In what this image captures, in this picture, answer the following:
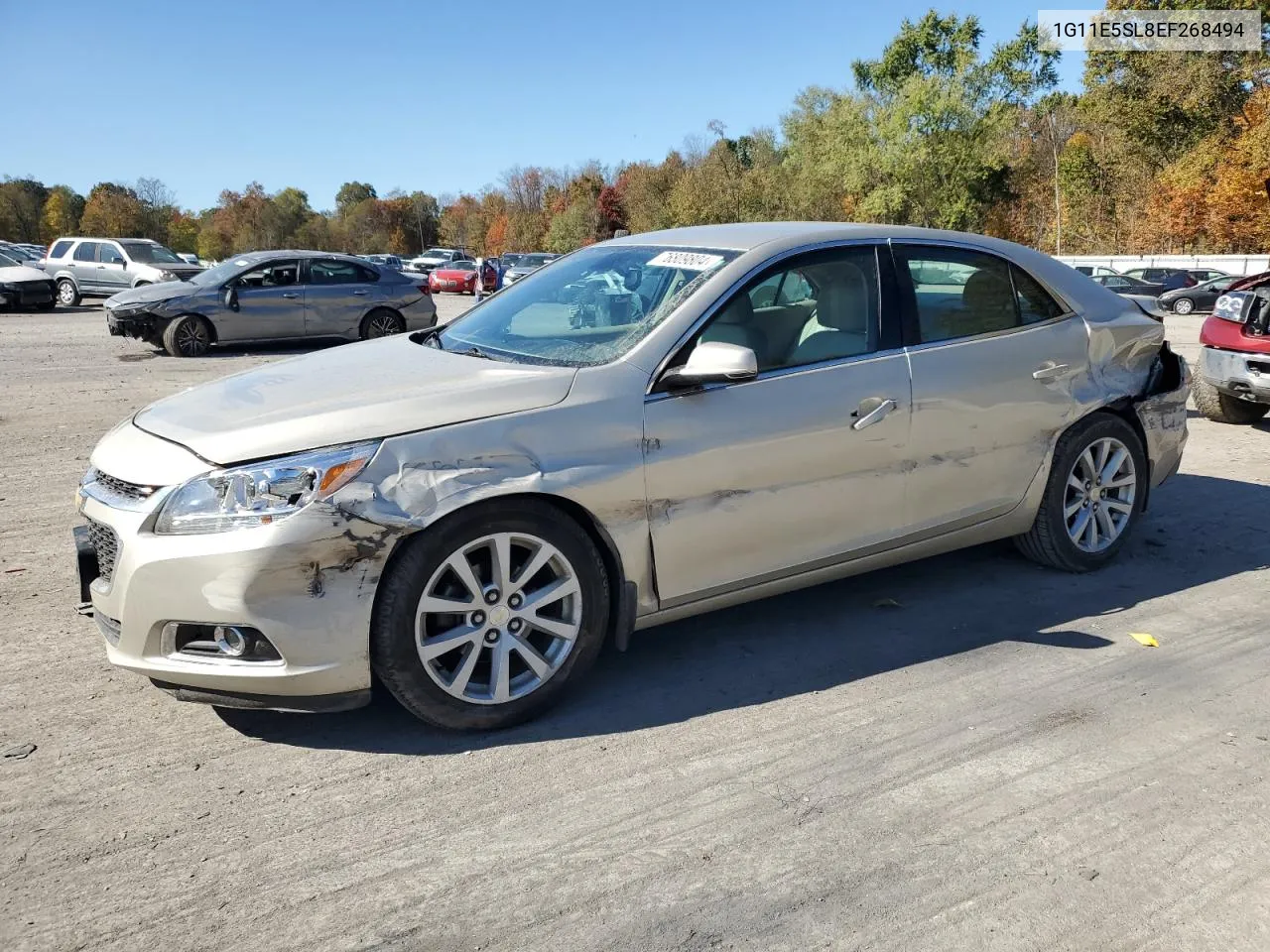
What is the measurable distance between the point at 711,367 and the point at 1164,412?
9.43ft

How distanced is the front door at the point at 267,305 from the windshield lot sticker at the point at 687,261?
41.6 feet

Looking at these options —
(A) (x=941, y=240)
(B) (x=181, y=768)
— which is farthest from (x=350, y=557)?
(A) (x=941, y=240)

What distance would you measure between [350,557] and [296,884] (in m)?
0.95

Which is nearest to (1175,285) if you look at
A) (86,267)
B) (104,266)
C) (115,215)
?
(104,266)

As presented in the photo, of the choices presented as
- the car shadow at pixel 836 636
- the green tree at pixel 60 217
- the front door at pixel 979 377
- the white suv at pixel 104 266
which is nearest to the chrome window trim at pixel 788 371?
the front door at pixel 979 377

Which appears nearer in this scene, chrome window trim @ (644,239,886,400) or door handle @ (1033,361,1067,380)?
chrome window trim @ (644,239,886,400)

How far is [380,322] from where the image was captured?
1702cm

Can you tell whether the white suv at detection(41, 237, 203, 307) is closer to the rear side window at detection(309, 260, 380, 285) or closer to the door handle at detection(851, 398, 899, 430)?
the rear side window at detection(309, 260, 380, 285)

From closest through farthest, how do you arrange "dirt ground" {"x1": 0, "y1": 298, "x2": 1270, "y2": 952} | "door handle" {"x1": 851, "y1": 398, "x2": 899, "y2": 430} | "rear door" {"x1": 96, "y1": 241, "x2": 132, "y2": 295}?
1. "dirt ground" {"x1": 0, "y1": 298, "x2": 1270, "y2": 952}
2. "door handle" {"x1": 851, "y1": 398, "x2": 899, "y2": 430}
3. "rear door" {"x1": 96, "y1": 241, "x2": 132, "y2": 295}

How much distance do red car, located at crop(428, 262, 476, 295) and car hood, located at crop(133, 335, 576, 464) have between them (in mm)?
36221

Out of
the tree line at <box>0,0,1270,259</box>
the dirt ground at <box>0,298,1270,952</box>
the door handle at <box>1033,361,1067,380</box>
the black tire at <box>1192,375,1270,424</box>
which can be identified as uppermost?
the tree line at <box>0,0,1270,259</box>

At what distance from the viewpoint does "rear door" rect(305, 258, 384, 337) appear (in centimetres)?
1619

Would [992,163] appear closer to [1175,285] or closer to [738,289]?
[1175,285]

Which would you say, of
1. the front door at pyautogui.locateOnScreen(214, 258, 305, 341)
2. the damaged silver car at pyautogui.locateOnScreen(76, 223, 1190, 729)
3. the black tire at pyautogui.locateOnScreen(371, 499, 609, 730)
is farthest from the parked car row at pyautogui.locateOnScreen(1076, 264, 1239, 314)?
the black tire at pyautogui.locateOnScreen(371, 499, 609, 730)
